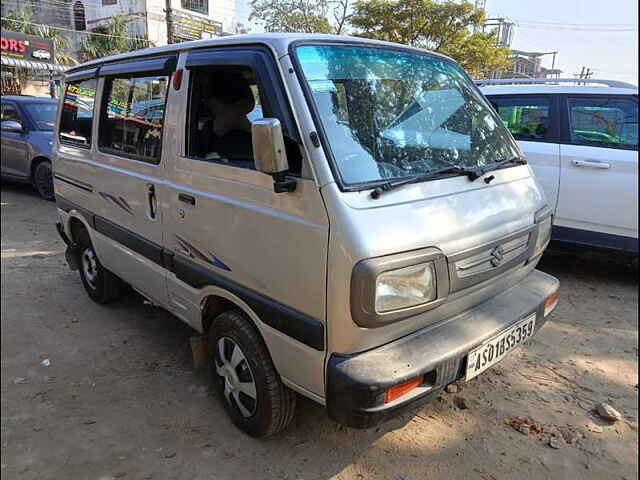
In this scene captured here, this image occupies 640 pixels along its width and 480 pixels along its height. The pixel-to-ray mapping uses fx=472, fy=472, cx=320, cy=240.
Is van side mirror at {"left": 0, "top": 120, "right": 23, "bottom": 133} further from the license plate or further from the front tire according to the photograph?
the license plate

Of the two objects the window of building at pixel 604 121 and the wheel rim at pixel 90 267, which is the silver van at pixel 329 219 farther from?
the window of building at pixel 604 121

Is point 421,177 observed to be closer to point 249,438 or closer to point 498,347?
point 498,347

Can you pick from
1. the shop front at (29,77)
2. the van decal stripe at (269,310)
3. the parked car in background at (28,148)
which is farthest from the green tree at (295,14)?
the shop front at (29,77)

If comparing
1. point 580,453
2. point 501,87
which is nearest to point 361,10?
point 501,87

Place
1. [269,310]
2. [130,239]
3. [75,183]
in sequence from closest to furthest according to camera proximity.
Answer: [269,310] < [130,239] < [75,183]

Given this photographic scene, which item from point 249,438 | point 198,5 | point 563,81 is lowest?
point 249,438

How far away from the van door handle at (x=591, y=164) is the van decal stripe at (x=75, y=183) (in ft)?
13.8

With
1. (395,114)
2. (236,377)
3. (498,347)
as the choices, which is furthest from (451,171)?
(236,377)

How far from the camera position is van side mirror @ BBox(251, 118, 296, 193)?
1.81 metres

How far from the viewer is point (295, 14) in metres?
4.07

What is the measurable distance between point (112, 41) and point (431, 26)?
9281mm

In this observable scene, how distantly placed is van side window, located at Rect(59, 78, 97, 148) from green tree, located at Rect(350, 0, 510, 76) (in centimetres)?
806

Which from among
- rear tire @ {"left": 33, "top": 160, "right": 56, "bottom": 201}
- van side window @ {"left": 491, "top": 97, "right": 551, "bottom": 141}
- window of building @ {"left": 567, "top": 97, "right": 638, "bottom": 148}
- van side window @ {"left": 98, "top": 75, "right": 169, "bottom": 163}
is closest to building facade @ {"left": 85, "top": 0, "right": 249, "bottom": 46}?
van side window @ {"left": 98, "top": 75, "right": 169, "bottom": 163}

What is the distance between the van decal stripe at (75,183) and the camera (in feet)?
12.2
